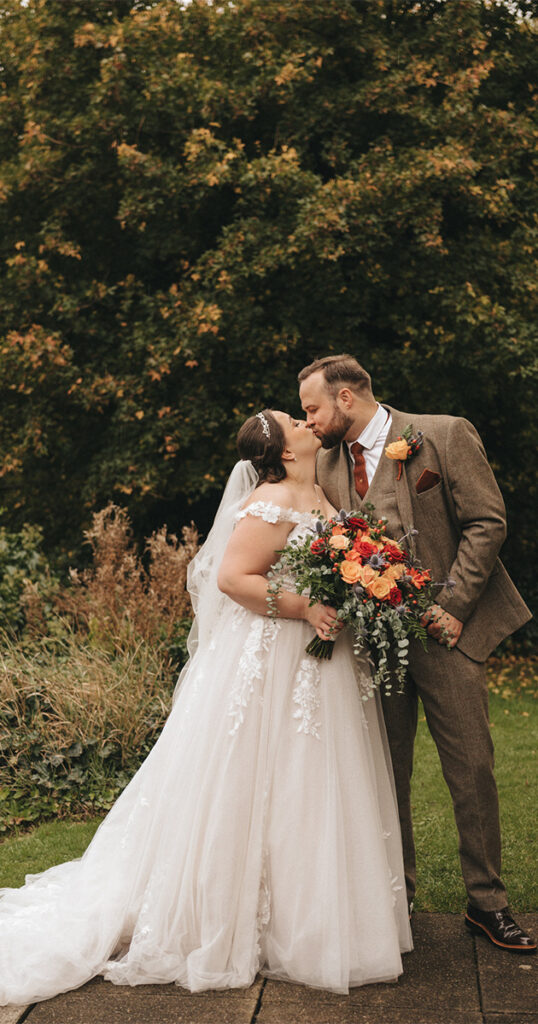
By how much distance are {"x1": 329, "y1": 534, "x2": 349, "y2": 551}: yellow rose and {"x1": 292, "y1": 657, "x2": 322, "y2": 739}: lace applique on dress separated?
0.54 metres

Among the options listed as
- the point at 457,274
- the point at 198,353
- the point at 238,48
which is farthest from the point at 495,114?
the point at 198,353

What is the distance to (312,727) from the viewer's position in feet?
11.0

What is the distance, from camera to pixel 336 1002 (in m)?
3.07

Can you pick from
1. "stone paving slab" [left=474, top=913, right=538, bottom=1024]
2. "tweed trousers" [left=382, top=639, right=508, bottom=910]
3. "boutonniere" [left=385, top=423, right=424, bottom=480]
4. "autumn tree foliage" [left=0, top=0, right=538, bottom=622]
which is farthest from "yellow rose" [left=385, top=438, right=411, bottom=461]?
"autumn tree foliage" [left=0, top=0, right=538, bottom=622]

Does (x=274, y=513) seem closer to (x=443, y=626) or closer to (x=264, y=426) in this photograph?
(x=264, y=426)

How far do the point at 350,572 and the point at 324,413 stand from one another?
0.85 meters

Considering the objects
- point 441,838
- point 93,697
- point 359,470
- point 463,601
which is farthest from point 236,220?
point 463,601

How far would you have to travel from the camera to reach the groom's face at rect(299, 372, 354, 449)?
3672mm

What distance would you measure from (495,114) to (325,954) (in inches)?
319

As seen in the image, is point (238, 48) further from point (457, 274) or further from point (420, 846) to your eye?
point (420, 846)

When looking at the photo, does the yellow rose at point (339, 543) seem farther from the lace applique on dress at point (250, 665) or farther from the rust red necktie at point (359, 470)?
the rust red necktie at point (359, 470)

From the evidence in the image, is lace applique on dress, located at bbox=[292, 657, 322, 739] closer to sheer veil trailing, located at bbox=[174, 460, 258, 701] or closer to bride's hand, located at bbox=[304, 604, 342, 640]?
bride's hand, located at bbox=[304, 604, 342, 640]

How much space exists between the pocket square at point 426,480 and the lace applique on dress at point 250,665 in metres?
0.77

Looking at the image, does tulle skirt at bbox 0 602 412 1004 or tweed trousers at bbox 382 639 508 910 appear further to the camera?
tweed trousers at bbox 382 639 508 910
